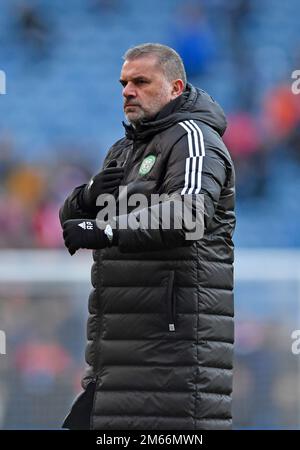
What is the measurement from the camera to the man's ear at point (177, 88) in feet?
12.4

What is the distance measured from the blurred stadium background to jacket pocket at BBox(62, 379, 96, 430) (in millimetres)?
2229

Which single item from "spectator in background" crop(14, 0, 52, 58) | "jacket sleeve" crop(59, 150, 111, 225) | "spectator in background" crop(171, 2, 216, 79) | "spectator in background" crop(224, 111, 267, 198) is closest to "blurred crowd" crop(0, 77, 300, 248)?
"spectator in background" crop(224, 111, 267, 198)

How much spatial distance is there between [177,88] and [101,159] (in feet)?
21.4

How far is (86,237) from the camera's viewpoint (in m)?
3.41

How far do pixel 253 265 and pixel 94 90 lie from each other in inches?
207

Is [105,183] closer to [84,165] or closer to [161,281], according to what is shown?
[161,281]

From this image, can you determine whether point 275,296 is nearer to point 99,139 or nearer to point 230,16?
point 99,139

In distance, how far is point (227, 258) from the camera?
144 inches

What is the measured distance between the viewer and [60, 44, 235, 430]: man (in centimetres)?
349

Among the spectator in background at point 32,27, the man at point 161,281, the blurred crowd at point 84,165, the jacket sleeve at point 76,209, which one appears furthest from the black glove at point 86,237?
the spectator in background at point 32,27

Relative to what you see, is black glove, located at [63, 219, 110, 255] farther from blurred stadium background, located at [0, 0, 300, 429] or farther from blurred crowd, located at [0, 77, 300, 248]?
blurred crowd, located at [0, 77, 300, 248]

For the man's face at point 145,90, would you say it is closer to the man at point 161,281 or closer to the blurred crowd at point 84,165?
the man at point 161,281

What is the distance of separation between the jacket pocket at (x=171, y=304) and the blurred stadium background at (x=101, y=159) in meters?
2.51

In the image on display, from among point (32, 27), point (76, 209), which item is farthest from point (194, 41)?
point (76, 209)
